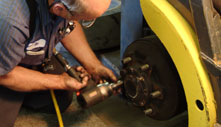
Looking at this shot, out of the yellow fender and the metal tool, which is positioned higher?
the yellow fender

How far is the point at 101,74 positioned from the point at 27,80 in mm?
347

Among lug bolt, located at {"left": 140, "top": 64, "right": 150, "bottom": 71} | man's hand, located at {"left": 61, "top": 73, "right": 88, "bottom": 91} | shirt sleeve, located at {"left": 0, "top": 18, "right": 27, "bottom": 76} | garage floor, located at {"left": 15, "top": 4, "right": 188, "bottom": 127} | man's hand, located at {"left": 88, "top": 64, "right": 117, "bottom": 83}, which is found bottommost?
garage floor, located at {"left": 15, "top": 4, "right": 188, "bottom": 127}

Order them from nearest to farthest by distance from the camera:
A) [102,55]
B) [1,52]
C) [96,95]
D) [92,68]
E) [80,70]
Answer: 1. [1,52]
2. [96,95]
3. [80,70]
4. [92,68]
5. [102,55]

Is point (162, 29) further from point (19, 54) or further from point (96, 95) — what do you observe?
point (19, 54)

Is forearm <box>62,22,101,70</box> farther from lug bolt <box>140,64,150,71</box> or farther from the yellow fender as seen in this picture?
the yellow fender

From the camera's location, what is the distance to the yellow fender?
2.66 ft

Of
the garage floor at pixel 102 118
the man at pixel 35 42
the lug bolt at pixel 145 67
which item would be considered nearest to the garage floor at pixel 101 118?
the garage floor at pixel 102 118

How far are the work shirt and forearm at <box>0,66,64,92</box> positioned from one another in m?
0.06

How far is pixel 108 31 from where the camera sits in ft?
5.44

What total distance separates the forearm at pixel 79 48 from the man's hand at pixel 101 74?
0.09 ft

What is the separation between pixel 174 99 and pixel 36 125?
708 mm

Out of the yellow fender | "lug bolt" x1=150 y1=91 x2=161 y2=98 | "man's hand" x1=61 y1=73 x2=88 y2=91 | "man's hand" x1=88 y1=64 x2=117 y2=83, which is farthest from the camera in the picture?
"man's hand" x1=88 y1=64 x2=117 y2=83

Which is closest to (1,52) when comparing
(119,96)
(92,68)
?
(92,68)

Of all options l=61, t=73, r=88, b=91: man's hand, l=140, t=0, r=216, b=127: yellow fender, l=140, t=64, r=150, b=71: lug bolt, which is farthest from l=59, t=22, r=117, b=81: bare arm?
l=140, t=0, r=216, b=127: yellow fender
